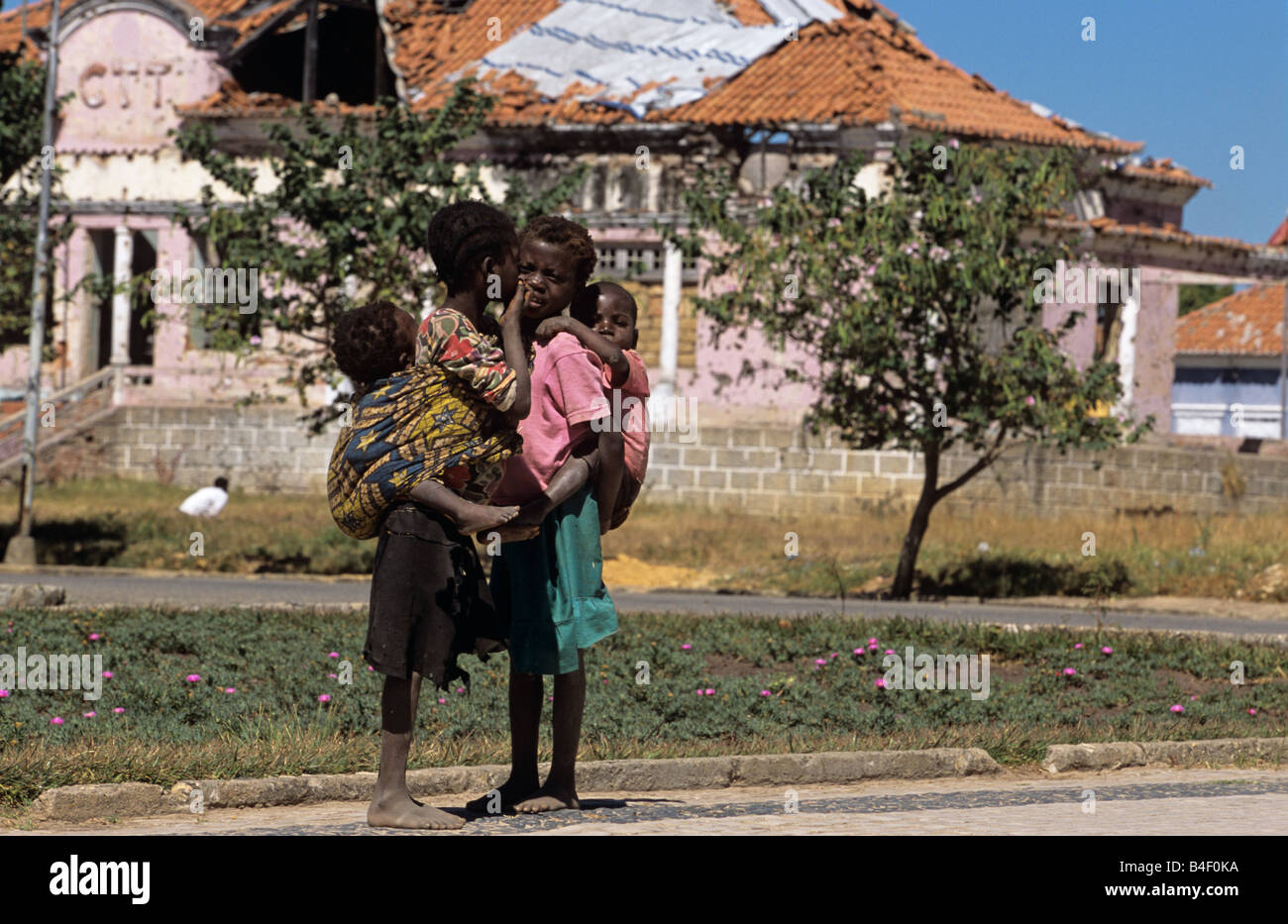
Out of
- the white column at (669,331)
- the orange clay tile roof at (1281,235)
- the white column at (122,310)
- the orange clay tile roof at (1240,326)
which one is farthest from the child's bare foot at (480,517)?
the orange clay tile roof at (1281,235)

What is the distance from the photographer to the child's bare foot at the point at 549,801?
267 inches

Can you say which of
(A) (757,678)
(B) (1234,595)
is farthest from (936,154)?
(A) (757,678)

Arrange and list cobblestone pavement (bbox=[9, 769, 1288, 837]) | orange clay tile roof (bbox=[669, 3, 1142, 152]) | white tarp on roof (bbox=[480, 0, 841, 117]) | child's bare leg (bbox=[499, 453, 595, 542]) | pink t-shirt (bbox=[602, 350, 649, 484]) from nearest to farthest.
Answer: cobblestone pavement (bbox=[9, 769, 1288, 837]) → child's bare leg (bbox=[499, 453, 595, 542]) → pink t-shirt (bbox=[602, 350, 649, 484]) → orange clay tile roof (bbox=[669, 3, 1142, 152]) → white tarp on roof (bbox=[480, 0, 841, 117])

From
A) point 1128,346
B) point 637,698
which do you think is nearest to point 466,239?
point 637,698

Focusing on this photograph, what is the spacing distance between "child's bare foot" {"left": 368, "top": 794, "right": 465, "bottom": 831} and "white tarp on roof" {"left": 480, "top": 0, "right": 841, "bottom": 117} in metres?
24.9

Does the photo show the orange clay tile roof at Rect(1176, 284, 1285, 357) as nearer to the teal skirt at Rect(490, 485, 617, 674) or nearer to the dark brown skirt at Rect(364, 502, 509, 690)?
the teal skirt at Rect(490, 485, 617, 674)

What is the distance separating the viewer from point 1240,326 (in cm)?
5688

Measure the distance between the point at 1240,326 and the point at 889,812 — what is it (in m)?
52.9

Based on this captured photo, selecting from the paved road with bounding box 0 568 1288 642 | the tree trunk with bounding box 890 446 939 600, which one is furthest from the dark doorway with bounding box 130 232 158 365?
the tree trunk with bounding box 890 446 939 600

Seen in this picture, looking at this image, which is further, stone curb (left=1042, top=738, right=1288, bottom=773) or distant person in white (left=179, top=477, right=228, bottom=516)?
distant person in white (left=179, top=477, right=228, bottom=516)

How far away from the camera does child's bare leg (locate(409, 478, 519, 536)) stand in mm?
6312

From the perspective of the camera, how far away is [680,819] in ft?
22.1

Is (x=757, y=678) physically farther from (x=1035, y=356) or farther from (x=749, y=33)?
(x=749, y=33)

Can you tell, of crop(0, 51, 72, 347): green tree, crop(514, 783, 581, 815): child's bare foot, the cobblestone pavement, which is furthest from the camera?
crop(0, 51, 72, 347): green tree
